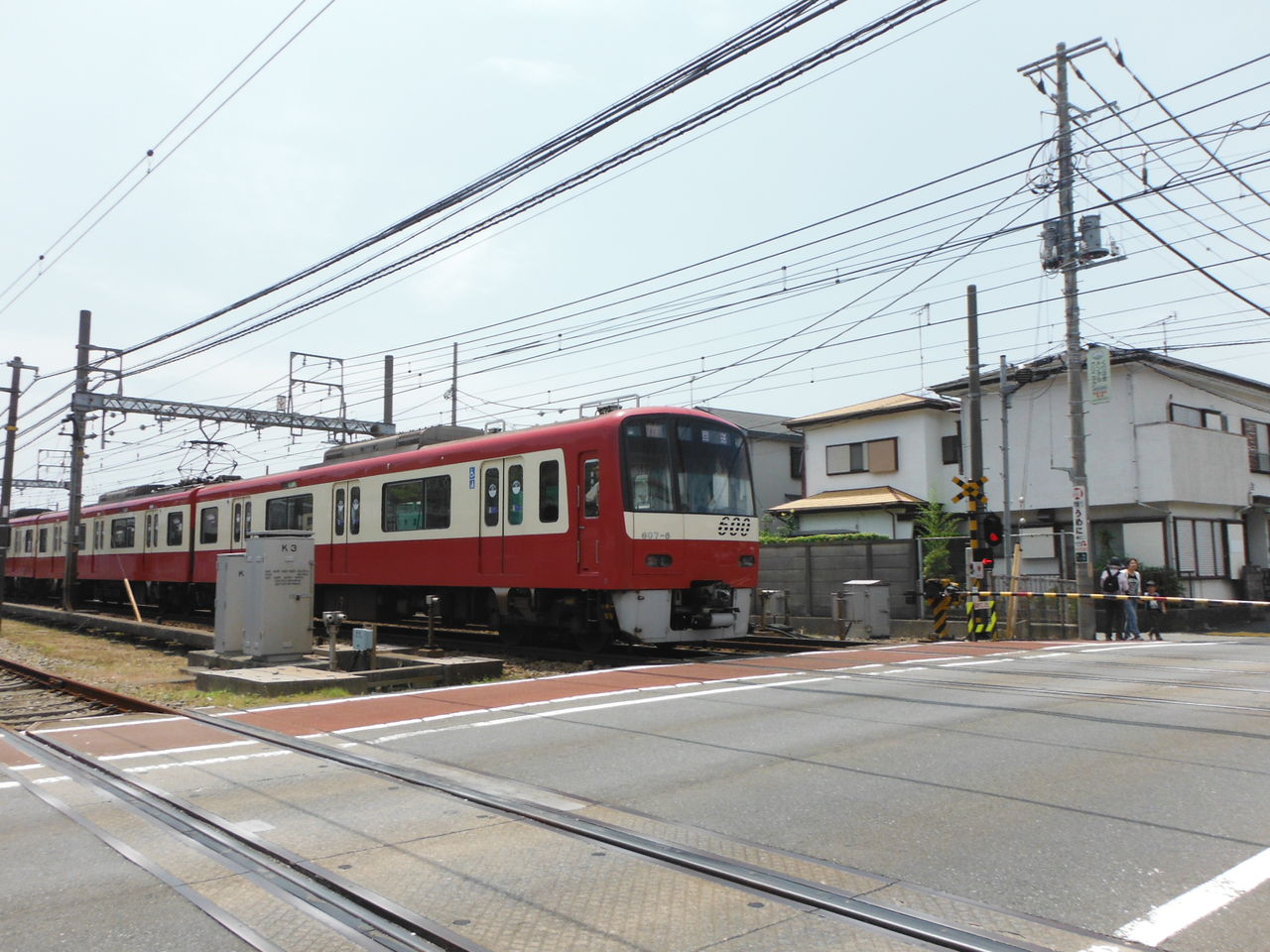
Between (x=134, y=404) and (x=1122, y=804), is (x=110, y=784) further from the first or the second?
(x=134, y=404)

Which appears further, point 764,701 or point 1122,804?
point 764,701

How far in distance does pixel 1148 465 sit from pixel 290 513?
20.8 m

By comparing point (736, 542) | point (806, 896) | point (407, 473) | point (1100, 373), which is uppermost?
point (1100, 373)

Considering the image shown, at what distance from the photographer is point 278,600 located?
13336 millimetres

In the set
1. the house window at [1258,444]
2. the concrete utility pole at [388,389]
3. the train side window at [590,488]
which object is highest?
the concrete utility pole at [388,389]

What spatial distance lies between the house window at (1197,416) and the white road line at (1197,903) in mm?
25054

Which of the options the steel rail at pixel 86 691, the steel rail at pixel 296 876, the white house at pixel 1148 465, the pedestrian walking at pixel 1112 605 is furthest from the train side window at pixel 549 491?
the white house at pixel 1148 465

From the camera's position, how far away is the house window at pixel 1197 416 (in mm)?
26906

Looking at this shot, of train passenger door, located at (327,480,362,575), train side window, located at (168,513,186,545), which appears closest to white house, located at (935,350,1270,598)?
train passenger door, located at (327,480,362,575)

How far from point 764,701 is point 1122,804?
13.3 ft

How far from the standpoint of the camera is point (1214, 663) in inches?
494

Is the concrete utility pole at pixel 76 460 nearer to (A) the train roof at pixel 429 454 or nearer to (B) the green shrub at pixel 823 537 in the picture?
(A) the train roof at pixel 429 454

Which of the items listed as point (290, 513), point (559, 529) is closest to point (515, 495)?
point (559, 529)

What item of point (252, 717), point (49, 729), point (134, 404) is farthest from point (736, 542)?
point (134, 404)
